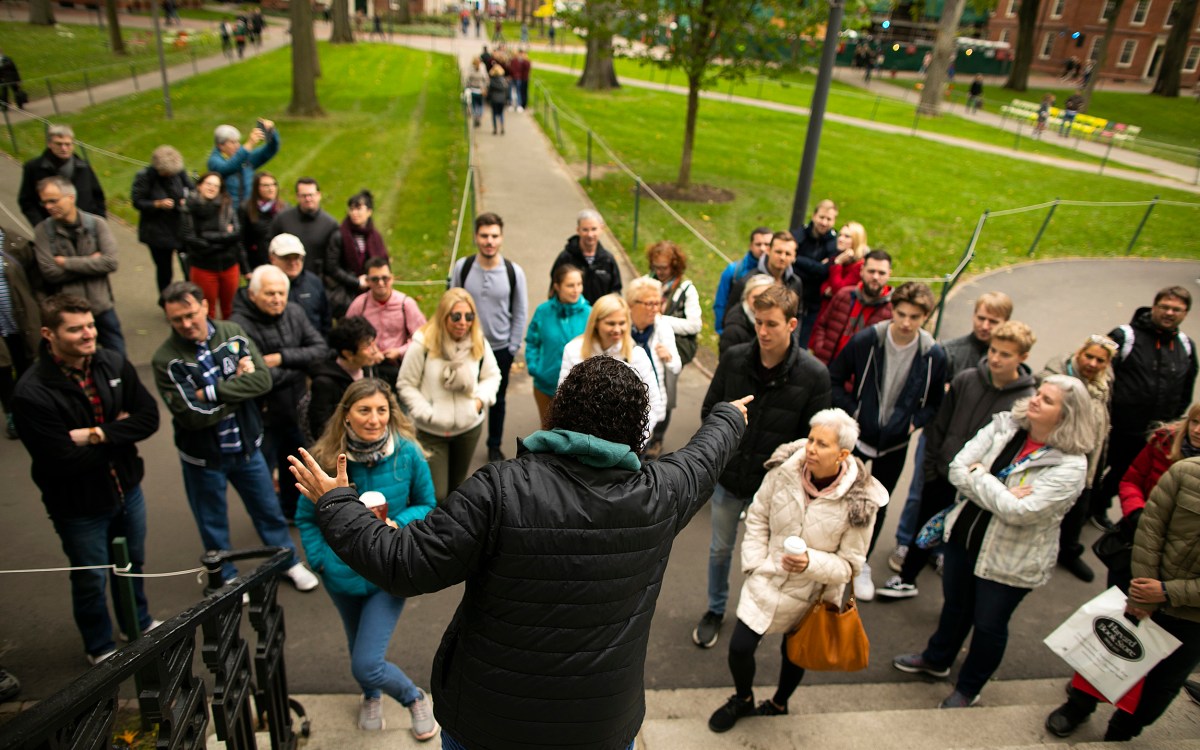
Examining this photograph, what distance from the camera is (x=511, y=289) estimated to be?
19.7 feet

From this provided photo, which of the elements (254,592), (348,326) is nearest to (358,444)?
(254,592)

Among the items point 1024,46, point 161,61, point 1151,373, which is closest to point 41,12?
point 1151,373

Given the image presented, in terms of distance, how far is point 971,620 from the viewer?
4094 millimetres

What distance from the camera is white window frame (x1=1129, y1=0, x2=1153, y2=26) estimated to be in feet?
53.9

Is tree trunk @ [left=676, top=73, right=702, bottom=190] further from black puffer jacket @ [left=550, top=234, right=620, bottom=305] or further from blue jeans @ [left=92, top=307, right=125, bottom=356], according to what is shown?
blue jeans @ [left=92, top=307, right=125, bottom=356]

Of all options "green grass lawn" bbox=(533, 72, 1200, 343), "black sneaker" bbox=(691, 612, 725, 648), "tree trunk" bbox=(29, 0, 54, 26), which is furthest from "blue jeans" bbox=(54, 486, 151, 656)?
"green grass lawn" bbox=(533, 72, 1200, 343)

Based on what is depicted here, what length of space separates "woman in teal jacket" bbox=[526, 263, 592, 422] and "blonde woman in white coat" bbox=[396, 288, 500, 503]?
70cm

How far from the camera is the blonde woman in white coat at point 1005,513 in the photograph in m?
3.58

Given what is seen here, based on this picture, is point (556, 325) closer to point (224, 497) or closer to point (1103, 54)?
point (224, 497)

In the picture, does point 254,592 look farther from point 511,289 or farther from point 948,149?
point 948,149

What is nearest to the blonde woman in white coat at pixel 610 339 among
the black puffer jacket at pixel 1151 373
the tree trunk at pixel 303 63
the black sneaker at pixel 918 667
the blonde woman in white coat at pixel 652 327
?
the blonde woman in white coat at pixel 652 327

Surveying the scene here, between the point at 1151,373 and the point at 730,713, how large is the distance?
4.00 meters

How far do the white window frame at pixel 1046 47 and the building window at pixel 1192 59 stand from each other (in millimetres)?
34349

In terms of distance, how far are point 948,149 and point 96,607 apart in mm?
25985
